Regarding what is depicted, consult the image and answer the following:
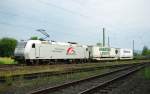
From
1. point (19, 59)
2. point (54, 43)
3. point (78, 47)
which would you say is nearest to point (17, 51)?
point (19, 59)

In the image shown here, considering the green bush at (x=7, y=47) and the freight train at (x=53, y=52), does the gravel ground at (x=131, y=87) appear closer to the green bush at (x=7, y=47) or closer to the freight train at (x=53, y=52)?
the freight train at (x=53, y=52)

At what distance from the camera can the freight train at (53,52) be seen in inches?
1211

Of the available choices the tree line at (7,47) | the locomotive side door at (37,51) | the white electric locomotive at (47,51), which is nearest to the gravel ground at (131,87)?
the white electric locomotive at (47,51)

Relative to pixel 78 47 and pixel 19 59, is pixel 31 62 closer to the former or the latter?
pixel 19 59

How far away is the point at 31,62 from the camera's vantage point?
31.4m

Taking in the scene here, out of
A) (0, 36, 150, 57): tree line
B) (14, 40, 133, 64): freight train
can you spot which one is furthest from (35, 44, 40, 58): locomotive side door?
(0, 36, 150, 57): tree line

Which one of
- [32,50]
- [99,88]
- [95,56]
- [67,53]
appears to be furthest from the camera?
[95,56]

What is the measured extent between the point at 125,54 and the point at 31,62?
44.2m

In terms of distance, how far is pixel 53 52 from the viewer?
34.8m

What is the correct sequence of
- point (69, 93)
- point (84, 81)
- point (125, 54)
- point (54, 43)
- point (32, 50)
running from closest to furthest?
point (69, 93) → point (84, 81) → point (32, 50) → point (54, 43) → point (125, 54)

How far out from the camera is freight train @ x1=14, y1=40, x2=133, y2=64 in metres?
30.8

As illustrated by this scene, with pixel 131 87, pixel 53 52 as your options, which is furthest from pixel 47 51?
pixel 131 87

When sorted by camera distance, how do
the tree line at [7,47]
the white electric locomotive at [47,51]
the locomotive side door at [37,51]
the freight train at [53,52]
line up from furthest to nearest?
1. the tree line at [7,47]
2. the locomotive side door at [37,51]
3. the freight train at [53,52]
4. the white electric locomotive at [47,51]

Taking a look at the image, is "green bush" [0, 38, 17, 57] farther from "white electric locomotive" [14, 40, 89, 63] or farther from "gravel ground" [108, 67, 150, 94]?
"gravel ground" [108, 67, 150, 94]
